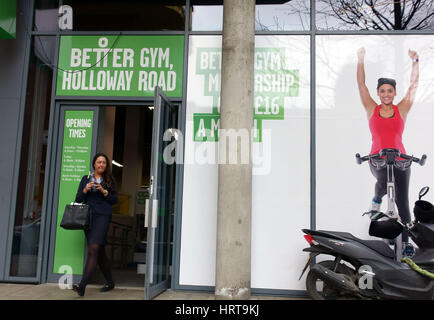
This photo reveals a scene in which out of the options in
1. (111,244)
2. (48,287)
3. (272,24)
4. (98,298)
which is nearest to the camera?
(98,298)

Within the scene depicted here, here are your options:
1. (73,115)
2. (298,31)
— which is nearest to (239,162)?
(298,31)

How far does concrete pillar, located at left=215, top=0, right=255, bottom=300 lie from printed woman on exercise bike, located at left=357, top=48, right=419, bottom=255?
1599 millimetres

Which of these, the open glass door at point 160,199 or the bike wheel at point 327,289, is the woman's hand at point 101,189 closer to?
the open glass door at point 160,199

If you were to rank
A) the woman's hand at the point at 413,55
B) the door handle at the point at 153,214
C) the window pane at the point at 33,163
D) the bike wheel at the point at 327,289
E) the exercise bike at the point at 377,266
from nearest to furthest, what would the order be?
the exercise bike at the point at 377,266 < the bike wheel at the point at 327,289 < the door handle at the point at 153,214 < the woman's hand at the point at 413,55 < the window pane at the point at 33,163

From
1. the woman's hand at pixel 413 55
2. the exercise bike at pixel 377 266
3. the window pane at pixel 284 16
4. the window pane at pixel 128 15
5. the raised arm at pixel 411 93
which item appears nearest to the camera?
the exercise bike at pixel 377 266

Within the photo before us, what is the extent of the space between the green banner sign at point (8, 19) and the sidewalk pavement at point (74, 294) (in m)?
3.33

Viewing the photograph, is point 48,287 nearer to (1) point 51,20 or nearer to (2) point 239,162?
(2) point 239,162

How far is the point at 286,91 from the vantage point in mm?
6219

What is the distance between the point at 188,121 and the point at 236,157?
1.04m

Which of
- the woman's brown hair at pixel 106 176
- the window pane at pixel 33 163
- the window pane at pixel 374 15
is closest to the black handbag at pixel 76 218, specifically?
the woman's brown hair at pixel 106 176

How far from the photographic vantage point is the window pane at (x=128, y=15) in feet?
21.5

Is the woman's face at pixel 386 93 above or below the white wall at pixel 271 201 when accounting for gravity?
above

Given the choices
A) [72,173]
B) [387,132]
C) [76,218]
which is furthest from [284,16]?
[76,218]

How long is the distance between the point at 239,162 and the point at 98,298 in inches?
91.6
